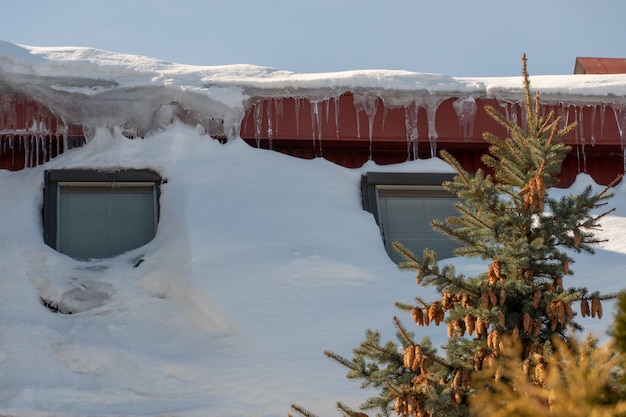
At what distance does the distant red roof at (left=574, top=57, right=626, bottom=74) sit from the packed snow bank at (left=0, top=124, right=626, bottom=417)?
1957 mm

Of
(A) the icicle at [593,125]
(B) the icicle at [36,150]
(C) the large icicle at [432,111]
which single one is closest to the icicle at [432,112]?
(C) the large icicle at [432,111]

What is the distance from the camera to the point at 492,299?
19.2 ft

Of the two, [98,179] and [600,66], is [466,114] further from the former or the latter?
[98,179]

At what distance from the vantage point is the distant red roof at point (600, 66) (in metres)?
12.0

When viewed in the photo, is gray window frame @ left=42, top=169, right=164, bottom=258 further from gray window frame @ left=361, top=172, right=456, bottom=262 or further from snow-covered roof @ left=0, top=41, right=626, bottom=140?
gray window frame @ left=361, top=172, right=456, bottom=262

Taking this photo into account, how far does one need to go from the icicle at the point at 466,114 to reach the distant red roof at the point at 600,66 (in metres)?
2.20

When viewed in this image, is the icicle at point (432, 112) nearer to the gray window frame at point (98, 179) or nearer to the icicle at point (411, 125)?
the icicle at point (411, 125)

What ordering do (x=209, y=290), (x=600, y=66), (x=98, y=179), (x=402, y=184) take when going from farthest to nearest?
(x=600, y=66) < (x=402, y=184) < (x=98, y=179) < (x=209, y=290)

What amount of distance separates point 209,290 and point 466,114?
3.12m

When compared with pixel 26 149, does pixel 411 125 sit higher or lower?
higher

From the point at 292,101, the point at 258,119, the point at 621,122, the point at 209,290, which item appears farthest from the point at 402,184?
the point at 209,290

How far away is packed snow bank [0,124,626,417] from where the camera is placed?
768 cm

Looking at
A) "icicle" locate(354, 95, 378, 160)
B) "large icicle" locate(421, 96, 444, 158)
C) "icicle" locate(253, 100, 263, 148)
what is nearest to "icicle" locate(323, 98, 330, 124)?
"icicle" locate(354, 95, 378, 160)

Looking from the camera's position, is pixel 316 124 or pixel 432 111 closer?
pixel 316 124
